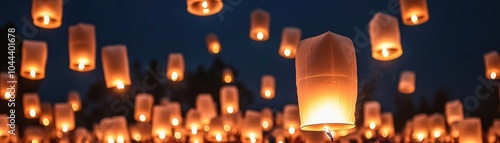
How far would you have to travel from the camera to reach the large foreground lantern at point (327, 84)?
351cm

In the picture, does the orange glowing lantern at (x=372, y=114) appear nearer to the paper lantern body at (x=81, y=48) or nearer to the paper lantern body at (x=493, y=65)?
the paper lantern body at (x=493, y=65)

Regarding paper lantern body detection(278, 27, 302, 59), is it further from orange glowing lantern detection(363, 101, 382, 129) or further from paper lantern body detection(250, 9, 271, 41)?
orange glowing lantern detection(363, 101, 382, 129)

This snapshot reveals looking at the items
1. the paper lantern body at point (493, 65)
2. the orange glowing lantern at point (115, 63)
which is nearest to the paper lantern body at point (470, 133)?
the paper lantern body at point (493, 65)

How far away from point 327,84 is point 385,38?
2314 mm

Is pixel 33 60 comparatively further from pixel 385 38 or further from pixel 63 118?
pixel 63 118

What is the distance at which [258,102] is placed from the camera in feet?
73.9

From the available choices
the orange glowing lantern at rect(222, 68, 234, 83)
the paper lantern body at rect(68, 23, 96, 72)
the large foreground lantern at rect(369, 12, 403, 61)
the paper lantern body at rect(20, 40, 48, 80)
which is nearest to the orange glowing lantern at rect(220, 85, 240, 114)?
the orange glowing lantern at rect(222, 68, 234, 83)

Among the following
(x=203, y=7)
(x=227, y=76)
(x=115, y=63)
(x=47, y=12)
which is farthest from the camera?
(x=227, y=76)

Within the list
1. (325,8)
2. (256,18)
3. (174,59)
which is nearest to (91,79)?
(325,8)

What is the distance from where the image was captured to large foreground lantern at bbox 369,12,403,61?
5656mm

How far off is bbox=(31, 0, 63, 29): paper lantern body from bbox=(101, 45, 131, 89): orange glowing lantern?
78 cm

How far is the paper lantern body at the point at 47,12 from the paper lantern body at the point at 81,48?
39 cm

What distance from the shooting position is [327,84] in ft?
11.5

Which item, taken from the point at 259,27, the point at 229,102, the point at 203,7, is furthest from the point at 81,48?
the point at 229,102
